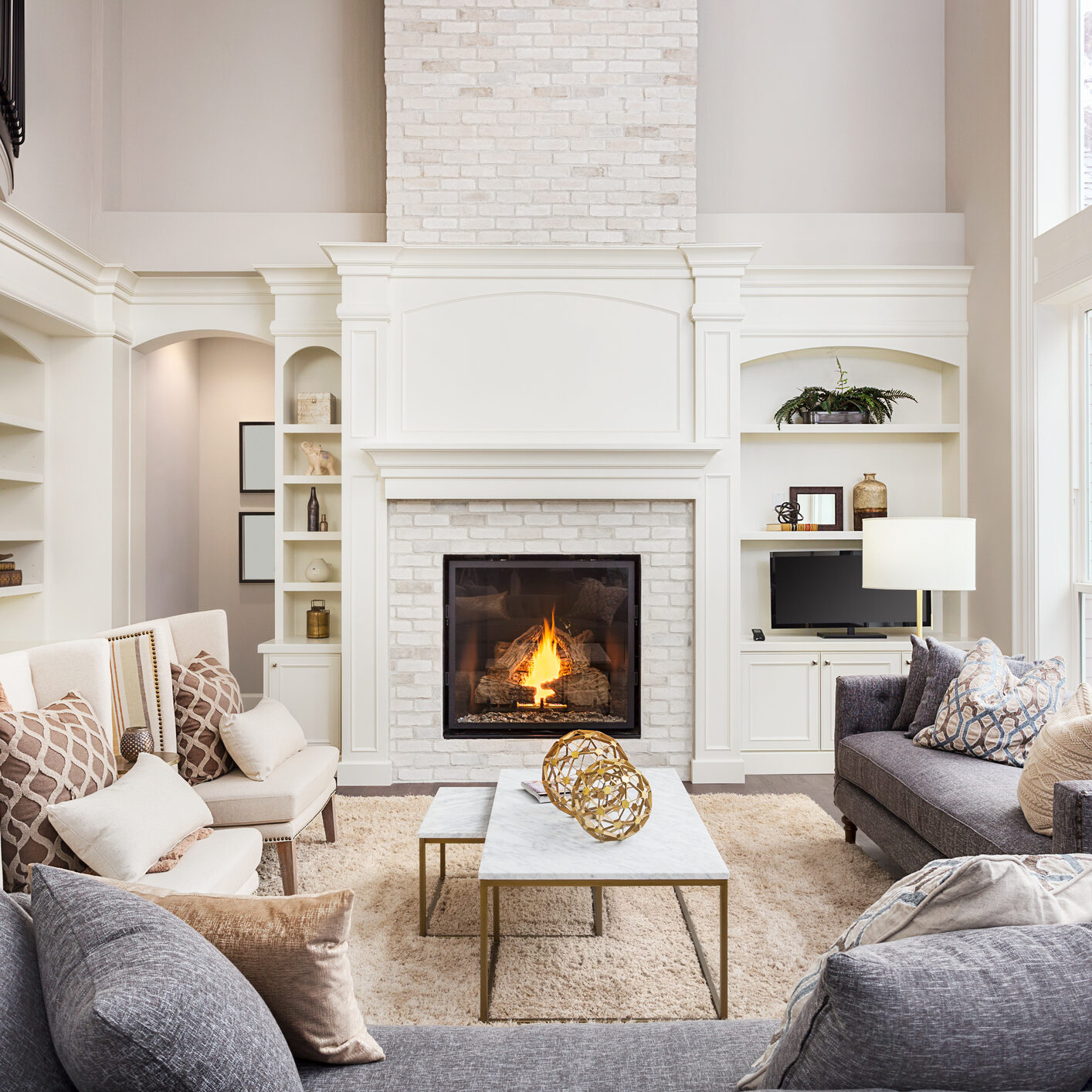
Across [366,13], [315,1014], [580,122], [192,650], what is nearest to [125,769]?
[192,650]

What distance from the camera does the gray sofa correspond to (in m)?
2.15

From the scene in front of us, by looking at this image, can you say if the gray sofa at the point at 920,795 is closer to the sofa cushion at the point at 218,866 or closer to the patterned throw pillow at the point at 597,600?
the patterned throw pillow at the point at 597,600

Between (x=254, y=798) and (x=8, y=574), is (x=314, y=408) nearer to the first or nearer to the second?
(x=8, y=574)

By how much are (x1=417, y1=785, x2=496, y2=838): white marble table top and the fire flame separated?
1.49 metres

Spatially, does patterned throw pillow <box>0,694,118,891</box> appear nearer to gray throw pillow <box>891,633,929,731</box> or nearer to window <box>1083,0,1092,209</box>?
gray throw pillow <box>891,633,929,731</box>

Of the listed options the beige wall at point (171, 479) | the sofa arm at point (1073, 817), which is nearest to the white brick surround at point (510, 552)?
the beige wall at point (171, 479)

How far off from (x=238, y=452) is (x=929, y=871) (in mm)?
5581

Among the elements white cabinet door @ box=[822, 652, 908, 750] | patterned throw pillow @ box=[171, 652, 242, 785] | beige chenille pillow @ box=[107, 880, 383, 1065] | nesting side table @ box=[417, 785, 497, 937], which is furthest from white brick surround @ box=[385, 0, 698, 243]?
beige chenille pillow @ box=[107, 880, 383, 1065]

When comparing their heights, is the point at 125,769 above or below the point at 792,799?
above

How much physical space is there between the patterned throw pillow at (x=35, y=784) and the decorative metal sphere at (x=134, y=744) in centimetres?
37

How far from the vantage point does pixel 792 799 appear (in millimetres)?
3969

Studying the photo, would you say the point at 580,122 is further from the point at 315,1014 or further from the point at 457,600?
the point at 315,1014

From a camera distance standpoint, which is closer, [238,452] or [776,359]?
[776,359]

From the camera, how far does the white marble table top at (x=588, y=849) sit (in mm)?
2113
